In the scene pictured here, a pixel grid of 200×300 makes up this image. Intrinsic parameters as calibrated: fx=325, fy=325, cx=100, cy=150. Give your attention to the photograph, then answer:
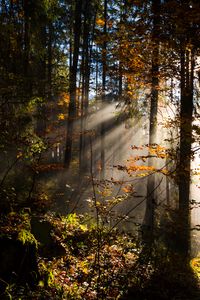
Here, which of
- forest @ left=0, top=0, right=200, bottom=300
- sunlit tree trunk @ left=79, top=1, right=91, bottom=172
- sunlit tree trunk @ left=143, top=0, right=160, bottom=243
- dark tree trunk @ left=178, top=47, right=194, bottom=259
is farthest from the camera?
sunlit tree trunk @ left=79, top=1, right=91, bottom=172

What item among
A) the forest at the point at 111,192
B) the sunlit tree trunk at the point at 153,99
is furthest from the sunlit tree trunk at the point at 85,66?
the sunlit tree trunk at the point at 153,99

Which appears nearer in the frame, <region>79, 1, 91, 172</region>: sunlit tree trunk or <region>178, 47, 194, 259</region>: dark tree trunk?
<region>178, 47, 194, 259</region>: dark tree trunk

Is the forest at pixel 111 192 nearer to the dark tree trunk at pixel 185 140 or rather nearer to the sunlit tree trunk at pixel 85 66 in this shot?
the dark tree trunk at pixel 185 140

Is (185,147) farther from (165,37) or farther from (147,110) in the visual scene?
(147,110)

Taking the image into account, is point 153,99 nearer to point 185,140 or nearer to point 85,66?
point 185,140

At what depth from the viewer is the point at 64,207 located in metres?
15.5

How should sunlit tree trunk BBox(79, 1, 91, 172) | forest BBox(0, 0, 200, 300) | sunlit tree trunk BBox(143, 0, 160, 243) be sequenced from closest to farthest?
1. forest BBox(0, 0, 200, 300)
2. sunlit tree trunk BBox(143, 0, 160, 243)
3. sunlit tree trunk BBox(79, 1, 91, 172)

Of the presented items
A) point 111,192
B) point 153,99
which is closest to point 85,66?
point 153,99

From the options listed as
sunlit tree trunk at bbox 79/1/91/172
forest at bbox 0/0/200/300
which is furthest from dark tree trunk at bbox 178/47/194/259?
sunlit tree trunk at bbox 79/1/91/172

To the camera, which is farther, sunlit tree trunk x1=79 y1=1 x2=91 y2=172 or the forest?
sunlit tree trunk x1=79 y1=1 x2=91 y2=172

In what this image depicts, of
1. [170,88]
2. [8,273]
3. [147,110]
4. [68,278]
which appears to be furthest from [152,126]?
[8,273]

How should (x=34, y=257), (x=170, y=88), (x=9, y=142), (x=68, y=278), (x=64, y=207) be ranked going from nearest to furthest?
1. (x=34, y=257)
2. (x=68, y=278)
3. (x=9, y=142)
4. (x=170, y=88)
5. (x=64, y=207)

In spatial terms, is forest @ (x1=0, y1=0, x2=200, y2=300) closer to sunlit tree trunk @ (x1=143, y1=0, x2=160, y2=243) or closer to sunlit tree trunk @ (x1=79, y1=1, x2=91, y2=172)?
sunlit tree trunk @ (x1=143, y1=0, x2=160, y2=243)

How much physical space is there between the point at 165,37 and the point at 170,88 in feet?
7.41
